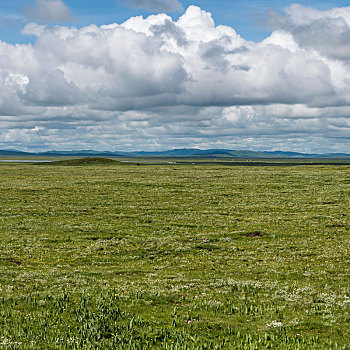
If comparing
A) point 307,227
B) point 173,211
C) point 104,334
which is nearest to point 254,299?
point 104,334

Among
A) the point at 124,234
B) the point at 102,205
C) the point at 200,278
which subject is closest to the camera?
the point at 200,278

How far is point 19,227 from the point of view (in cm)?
3619

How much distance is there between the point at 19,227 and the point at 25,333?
25.2m

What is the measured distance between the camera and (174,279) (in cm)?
2089

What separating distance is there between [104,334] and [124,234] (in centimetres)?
2074

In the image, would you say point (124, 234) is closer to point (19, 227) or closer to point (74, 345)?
point (19, 227)

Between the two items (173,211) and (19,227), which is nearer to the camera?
(19,227)

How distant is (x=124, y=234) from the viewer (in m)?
34.1

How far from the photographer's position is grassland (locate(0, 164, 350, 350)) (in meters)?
13.4

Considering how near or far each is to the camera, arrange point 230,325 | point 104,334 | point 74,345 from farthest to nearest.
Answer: point 230,325
point 104,334
point 74,345

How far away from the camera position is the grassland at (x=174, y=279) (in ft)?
44.1

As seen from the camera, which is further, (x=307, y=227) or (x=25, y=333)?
(x=307, y=227)

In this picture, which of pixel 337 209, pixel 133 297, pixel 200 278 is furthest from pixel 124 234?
pixel 337 209

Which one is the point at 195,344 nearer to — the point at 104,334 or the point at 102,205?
the point at 104,334
